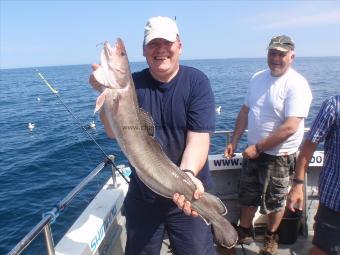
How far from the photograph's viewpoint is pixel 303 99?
4500 millimetres

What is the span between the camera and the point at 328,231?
355 centimetres

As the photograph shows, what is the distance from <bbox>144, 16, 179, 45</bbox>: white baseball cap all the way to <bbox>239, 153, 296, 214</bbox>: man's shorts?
242cm

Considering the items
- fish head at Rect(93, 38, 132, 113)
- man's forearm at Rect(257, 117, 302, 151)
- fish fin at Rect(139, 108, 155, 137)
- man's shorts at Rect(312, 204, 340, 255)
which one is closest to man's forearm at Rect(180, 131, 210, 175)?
fish fin at Rect(139, 108, 155, 137)

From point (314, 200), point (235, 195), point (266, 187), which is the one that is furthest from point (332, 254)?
point (314, 200)

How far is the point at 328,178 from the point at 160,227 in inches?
69.6

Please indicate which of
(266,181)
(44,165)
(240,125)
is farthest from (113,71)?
(44,165)

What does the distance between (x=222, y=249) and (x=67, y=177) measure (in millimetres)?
9602

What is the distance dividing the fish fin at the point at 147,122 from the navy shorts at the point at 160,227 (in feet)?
2.30

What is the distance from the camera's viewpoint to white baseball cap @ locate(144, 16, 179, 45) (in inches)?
121

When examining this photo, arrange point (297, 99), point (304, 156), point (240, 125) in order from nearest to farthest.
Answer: point (304, 156) → point (297, 99) → point (240, 125)

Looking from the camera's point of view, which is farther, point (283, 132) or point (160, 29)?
point (283, 132)

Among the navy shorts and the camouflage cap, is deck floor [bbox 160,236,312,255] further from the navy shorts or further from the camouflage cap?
the camouflage cap

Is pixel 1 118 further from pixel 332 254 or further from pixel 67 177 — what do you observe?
pixel 332 254

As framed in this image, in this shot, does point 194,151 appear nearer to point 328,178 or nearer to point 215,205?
point 215,205
